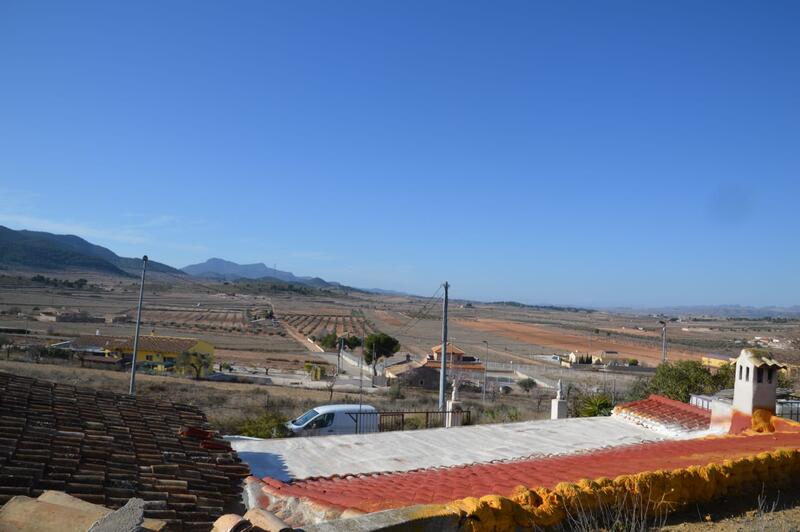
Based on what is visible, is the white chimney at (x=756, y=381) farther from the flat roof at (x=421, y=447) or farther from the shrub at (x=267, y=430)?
the shrub at (x=267, y=430)

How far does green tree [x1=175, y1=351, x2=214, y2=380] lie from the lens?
43.2 meters

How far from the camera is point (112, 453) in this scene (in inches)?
270

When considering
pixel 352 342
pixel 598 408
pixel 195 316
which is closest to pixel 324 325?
pixel 195 316

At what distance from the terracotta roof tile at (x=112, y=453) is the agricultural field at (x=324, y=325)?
7444cm

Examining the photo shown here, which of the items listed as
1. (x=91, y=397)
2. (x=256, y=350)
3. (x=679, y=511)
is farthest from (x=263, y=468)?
(x=256, y=350)

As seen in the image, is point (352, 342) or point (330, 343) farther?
point (352, 342)

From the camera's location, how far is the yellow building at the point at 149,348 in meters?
45.7

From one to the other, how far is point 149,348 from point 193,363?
6838mm

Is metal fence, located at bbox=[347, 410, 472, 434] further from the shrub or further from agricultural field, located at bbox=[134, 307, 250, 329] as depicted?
agricultural field, located at bbox=[134, 307, 250, 329]

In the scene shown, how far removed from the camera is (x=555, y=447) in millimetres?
10766

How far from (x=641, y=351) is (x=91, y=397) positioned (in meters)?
87.5

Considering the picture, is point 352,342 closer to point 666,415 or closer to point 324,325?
point 324,325

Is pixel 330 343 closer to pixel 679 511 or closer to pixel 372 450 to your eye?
pixel 372 450

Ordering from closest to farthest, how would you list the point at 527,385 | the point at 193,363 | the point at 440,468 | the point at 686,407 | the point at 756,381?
the point at 440,468 < the point at 756,381 < the point at 686,407 < the point at 193,363 < the point at 527,385
